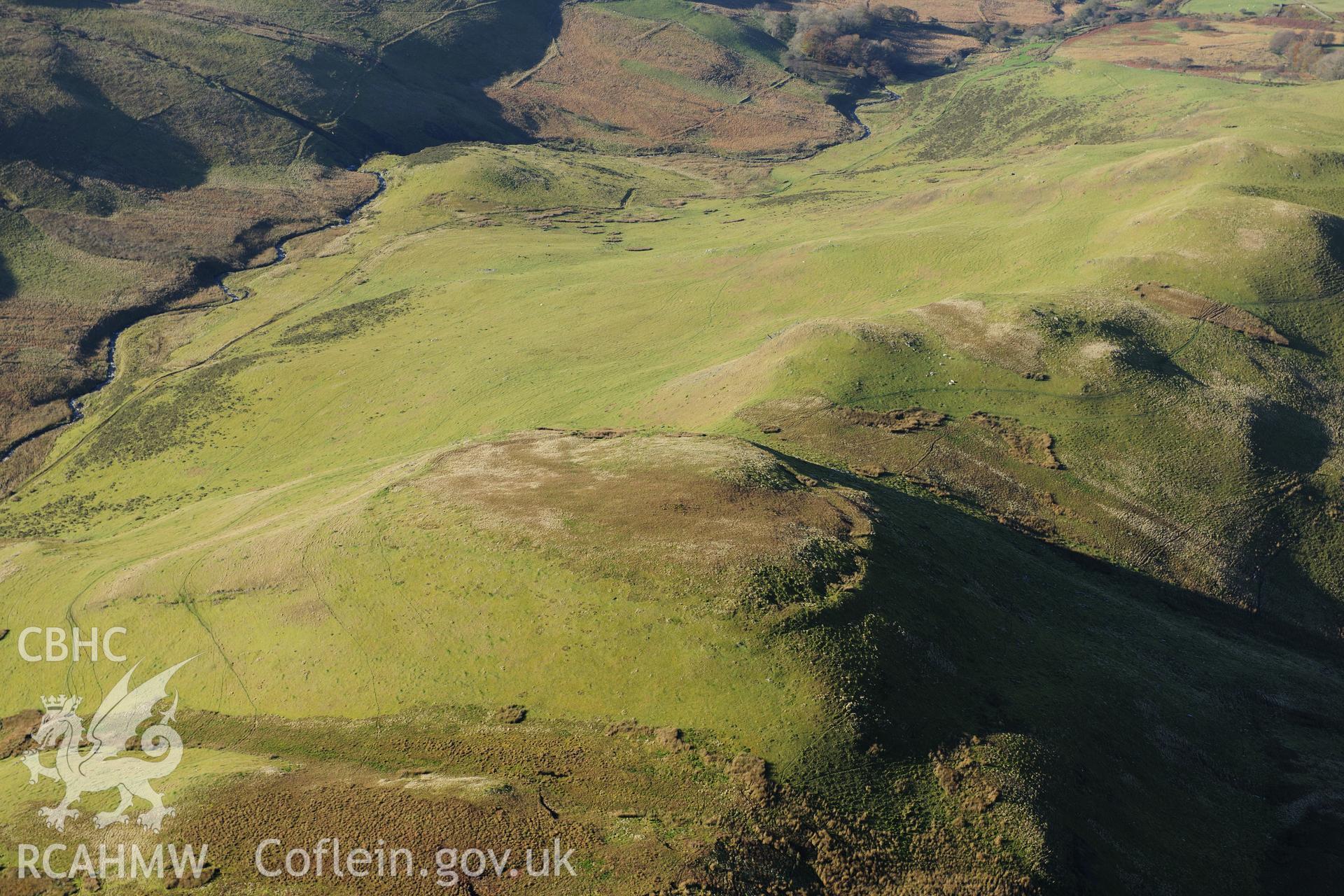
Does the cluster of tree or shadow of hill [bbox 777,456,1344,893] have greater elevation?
the cluster of tree

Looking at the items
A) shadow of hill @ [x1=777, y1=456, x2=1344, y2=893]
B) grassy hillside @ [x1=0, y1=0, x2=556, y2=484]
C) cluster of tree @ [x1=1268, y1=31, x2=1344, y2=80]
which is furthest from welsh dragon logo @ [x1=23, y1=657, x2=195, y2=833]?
cluster of tree @ [x1=1268, y1=31, x2=1344, y2=80]

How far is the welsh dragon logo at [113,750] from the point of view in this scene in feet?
104

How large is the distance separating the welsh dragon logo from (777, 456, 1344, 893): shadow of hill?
30.3 m

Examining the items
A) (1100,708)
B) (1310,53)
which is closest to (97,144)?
(1100,708)

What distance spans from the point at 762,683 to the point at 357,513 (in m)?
29.5

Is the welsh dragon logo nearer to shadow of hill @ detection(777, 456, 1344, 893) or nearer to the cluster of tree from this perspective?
shadow of hill @ detection(777, 456, 1344, 893)

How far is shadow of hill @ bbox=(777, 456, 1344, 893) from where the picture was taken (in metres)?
31.0

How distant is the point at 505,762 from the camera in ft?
103

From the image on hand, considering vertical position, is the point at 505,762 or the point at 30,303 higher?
the point at 505,762

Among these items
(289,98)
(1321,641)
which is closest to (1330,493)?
(1321,641)

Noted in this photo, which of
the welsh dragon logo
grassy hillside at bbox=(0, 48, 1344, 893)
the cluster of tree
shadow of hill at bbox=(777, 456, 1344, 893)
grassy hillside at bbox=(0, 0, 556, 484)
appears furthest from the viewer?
the cluster of tree

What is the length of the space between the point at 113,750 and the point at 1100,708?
49.4 metres

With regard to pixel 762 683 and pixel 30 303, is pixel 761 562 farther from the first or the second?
pixel 30 303

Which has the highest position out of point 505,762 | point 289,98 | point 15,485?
point 289,98
